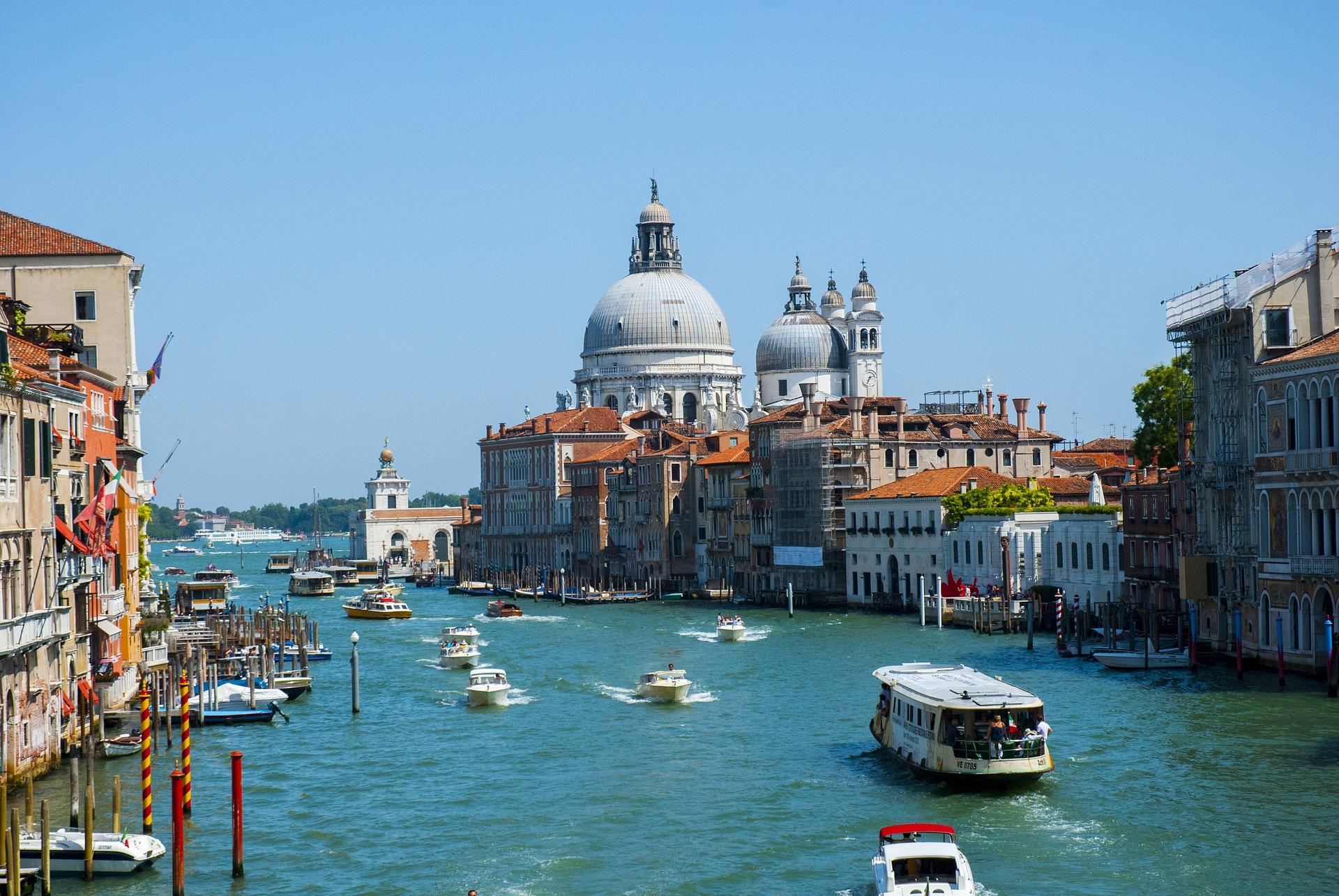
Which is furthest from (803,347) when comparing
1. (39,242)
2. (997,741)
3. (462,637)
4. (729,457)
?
(997,741)

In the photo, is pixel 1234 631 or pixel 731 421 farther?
pixel 731 421

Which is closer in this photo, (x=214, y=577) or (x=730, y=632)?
(x=730, y=632)

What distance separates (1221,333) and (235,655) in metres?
20.8

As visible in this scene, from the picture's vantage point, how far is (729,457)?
76.4m

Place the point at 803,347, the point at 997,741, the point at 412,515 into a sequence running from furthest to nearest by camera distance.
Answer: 1. the point at 412,515
2. the point at 803,347
3. the point at 997,741

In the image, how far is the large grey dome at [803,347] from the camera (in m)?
97.0

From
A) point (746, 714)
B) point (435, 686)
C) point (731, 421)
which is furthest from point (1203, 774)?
point (731, 421)

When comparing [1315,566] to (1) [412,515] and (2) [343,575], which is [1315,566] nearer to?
(2) [343,575]

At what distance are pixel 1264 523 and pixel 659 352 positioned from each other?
70.6m

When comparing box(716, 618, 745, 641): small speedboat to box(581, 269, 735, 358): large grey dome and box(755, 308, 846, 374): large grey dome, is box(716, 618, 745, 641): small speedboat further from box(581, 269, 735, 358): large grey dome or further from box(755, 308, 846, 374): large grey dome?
box(581, 269, 735, 358): large grey dome

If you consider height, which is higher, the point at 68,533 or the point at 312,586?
the point at 68,533

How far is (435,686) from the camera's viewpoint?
41875 millimetres

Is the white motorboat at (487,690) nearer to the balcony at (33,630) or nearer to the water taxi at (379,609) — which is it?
the balcony at (33,630)

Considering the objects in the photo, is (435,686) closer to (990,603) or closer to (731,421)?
(990,603)
